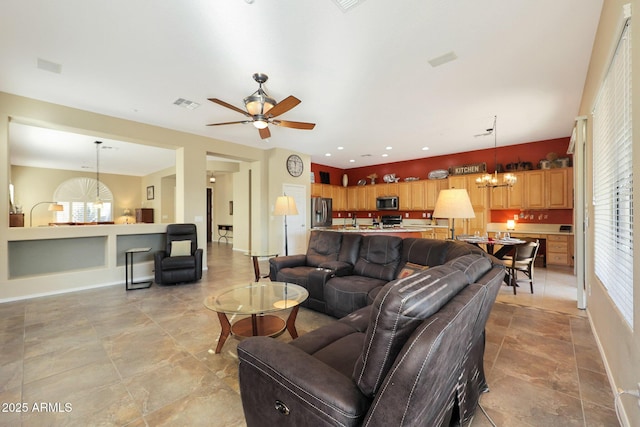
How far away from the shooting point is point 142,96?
3.77 meters

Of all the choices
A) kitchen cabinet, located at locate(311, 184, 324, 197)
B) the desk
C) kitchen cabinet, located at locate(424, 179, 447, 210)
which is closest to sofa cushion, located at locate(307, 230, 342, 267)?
kitchen cabinet, located at locate(311, 184, 324, 197)

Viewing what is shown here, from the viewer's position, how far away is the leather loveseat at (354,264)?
2.86m

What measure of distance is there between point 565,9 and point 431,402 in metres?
3.11

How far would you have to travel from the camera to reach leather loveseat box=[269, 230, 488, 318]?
2859 mm

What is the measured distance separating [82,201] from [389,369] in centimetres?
1253

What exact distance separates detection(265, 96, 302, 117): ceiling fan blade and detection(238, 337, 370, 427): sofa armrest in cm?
244

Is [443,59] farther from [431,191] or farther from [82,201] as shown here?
[82,201]

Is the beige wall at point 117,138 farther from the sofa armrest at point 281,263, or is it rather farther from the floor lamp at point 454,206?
the floor lamp at point 454,206

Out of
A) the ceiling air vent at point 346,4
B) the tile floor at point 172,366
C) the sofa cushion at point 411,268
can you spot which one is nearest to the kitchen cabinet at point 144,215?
the tile floor at point 172,366

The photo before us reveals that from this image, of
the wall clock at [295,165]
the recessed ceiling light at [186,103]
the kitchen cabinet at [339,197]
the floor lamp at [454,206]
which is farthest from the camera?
the kitchen cabinet at [339,197]

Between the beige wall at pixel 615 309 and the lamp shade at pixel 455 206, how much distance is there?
4.01 feet

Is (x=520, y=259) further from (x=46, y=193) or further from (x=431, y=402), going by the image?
(x=46, y=193)

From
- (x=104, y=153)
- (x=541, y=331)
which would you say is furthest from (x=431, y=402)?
(x=104, y=153)

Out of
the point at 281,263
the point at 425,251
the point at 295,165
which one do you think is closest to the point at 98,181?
the point at 295,165
